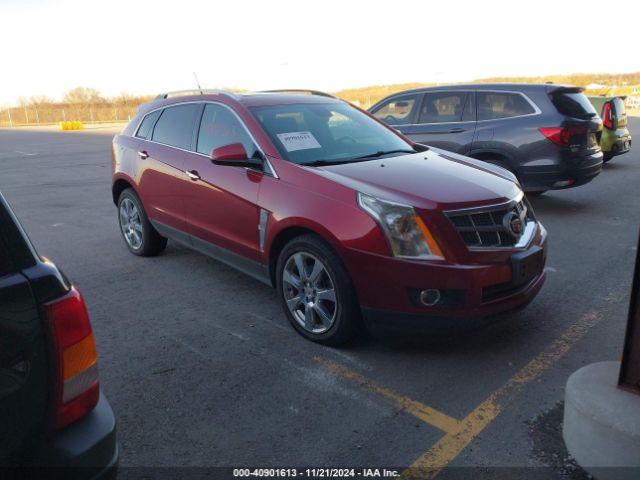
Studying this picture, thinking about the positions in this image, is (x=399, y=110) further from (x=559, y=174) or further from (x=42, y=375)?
(x=42, y=375)

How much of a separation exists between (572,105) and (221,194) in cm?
560

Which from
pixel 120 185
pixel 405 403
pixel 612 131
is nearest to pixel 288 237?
pixel 405 403

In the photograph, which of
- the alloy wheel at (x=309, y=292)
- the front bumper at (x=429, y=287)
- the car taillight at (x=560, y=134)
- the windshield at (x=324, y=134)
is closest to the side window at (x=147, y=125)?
the windshield at (x=324, y=134)

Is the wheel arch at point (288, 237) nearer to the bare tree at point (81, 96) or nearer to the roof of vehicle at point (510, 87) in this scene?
the roof of vehicle at point (510, 87)

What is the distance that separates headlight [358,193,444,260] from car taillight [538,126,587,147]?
193 inches

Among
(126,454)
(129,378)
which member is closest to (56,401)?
(126,454)

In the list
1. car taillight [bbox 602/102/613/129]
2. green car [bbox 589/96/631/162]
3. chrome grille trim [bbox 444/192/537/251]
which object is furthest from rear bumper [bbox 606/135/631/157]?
chrome grille trim [bbox 444/192/537/251]

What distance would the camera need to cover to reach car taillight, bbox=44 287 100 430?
5.82 feet

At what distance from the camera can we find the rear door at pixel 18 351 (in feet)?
5.30

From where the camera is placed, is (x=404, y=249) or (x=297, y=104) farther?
(x=297, y=104)

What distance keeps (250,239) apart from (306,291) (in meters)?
0.69

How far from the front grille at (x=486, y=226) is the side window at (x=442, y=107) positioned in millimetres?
4900

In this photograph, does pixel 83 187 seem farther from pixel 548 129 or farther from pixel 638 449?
pixel 638 449

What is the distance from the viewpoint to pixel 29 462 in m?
1.69
